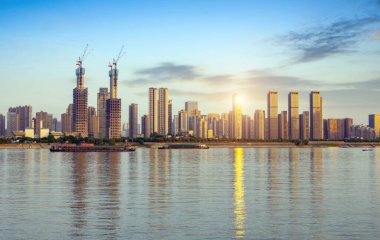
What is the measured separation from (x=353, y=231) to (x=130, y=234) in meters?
13.4

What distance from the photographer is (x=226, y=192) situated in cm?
5475

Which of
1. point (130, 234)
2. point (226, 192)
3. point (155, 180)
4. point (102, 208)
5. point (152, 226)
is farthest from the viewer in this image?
point (155, 180)

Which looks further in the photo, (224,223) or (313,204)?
(313,204)

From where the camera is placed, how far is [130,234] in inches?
1298

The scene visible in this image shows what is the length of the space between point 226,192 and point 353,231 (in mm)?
21727

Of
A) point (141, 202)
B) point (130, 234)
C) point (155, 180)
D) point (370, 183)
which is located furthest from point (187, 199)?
point (370, 183)

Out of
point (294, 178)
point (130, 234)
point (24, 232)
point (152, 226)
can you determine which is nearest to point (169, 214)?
point (152, 226)

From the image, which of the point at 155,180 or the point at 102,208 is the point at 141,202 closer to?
the point at 102,208

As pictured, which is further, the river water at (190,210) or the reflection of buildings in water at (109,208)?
the reflection of buildings in water at (109,208)

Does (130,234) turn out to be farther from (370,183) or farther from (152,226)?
(370,183)

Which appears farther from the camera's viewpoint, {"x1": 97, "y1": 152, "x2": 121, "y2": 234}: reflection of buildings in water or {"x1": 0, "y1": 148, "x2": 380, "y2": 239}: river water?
{"x1": 97, "y1": 152, "x2": 121, "y2": 234}: reflection of buildings in water

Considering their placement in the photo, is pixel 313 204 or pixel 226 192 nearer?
pixel 313 204

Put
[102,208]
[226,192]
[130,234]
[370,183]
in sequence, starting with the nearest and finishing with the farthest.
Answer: [130,234], [102,208], [226,192], [370,183]

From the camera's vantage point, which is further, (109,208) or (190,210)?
(109,208)
